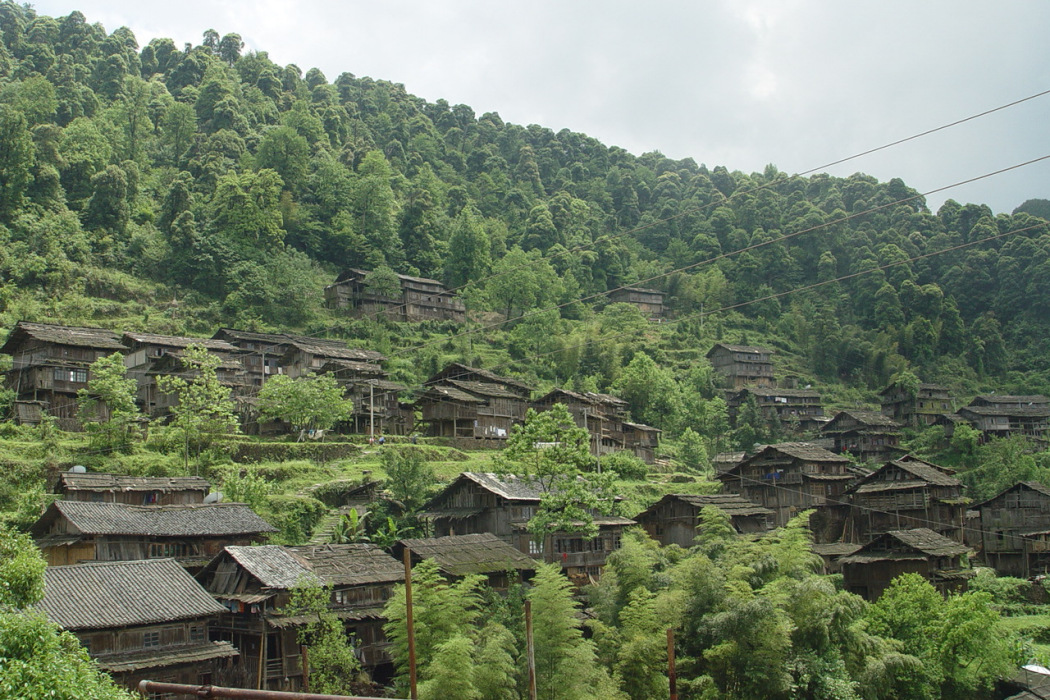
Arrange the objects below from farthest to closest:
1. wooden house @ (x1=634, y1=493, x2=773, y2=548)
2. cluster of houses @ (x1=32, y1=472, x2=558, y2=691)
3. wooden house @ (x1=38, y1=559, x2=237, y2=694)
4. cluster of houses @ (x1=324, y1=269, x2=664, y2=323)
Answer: cluster of houses @ (x1=324, y1=269, x2=664, y2=323) < wooden house @ (x1=634, y1=493, x2=773, y2=548) < cluster of houses @ (x1=32, y1=472, x2=558, y2=691) < wooden house @ (x1=38, y1=559, x2=237, y2=694)

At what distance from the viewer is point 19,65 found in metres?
93.7

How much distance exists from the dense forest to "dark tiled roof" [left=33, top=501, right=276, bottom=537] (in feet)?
9.43

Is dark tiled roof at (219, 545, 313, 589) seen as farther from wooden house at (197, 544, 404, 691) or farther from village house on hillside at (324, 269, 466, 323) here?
village house on hillside at (324, 269, 466, 323)

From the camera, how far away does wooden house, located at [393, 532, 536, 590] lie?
101 ft

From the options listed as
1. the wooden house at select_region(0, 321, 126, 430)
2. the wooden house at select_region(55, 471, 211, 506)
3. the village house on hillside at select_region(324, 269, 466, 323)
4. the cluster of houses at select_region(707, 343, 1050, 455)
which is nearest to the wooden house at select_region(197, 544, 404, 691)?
the wooden house at select_region(55, 471, 211, 506)

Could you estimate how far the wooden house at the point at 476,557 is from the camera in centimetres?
3069

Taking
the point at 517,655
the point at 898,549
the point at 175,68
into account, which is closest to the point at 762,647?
the point at 517,655

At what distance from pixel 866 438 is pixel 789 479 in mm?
18737

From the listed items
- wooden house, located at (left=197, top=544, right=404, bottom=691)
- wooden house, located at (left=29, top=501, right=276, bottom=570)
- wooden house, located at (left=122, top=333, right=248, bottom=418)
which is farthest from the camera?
wooden house, located at (left=122, top=333, right=248, bottom=418)

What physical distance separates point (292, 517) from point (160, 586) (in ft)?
38.3

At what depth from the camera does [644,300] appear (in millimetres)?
92000

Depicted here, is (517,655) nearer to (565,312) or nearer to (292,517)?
(292,517)

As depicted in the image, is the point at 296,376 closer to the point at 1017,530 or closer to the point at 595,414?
the point at 595,414

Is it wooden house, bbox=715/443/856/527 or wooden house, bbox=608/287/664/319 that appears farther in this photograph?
wooden house, bbox=608/287/664/319
